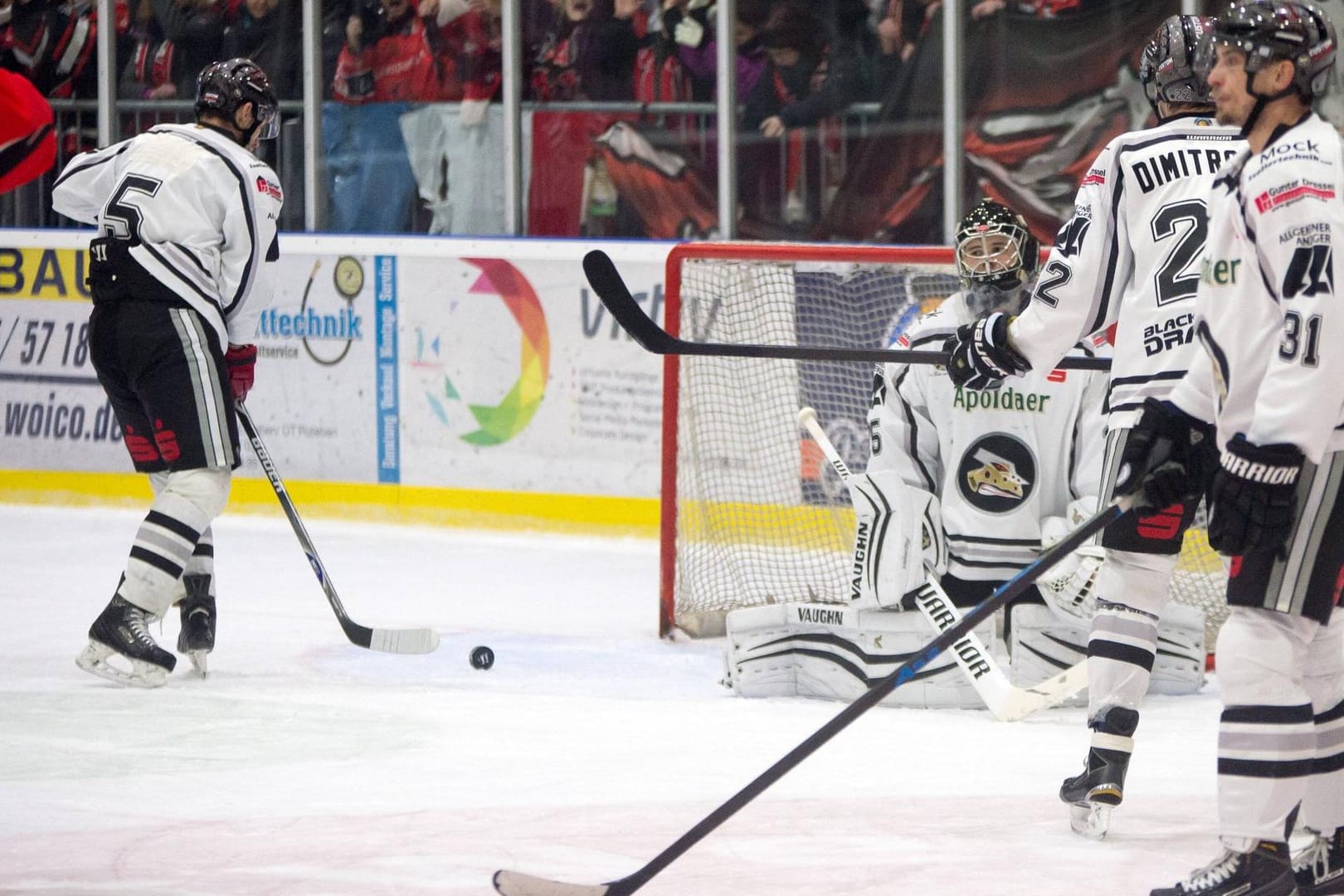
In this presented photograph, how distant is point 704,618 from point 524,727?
1046mm

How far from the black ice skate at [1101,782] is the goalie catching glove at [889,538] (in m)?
0.94

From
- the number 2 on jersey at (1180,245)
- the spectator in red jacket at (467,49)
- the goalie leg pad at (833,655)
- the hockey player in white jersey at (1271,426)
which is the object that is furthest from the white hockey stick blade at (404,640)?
the spectator in red jacket at (467,49)

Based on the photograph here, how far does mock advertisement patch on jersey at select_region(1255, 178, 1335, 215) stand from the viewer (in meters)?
2.43

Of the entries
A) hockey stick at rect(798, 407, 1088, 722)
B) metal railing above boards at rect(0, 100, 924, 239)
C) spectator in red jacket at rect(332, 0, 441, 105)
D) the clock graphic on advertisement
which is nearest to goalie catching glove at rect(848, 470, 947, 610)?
hockey stick at rect(798, 407, 1088, 722)

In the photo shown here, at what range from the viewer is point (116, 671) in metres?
4.21

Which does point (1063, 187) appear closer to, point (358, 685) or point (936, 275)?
point (936, 275)

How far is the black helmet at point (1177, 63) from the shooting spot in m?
3.15

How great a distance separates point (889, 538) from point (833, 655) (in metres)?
0.26

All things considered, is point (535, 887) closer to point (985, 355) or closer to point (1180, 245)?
point (985, 355)

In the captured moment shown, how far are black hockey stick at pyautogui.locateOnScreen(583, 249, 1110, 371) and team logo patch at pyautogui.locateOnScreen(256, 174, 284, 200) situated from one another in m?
1.30

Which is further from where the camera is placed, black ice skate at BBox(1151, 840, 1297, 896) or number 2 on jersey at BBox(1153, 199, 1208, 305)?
number 2 on jersey at BBox(1153, 199, 1208, 305)

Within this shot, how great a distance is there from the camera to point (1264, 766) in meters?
2.51

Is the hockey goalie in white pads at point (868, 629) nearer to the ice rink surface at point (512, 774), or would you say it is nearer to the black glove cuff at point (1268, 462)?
the ice rink surface at point (512, 774)

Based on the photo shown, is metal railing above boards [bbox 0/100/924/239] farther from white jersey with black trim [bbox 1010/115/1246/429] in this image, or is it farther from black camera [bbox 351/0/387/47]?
white jersey with black trim [bbox 1010/115/1246/429]
